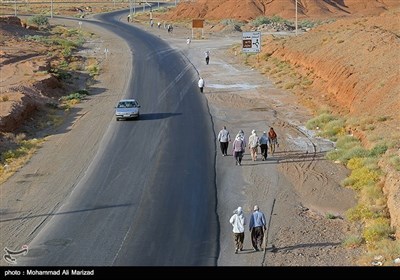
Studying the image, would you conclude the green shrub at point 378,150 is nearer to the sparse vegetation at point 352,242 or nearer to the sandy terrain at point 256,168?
the sandy terrain at point 256,168

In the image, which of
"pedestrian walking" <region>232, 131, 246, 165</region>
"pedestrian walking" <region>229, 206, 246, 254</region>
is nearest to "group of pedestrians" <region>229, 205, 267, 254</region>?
"pedestrian walking" <region>229, 206, 246, 254</region>

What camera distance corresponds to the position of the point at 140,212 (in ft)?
76.2

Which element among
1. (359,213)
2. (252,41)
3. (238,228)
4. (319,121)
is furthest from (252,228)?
(252,41)

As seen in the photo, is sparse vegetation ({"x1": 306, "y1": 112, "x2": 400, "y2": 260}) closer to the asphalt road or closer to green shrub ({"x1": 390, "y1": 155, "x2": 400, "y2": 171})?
green shrub ({"x1": 390, "y1": 155, "x2": 400, "y2": 171})

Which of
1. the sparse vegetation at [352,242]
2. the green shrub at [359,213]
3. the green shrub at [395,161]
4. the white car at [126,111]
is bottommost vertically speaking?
the white car at [126,111]

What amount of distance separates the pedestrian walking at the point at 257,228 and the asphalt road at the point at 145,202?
1.18m

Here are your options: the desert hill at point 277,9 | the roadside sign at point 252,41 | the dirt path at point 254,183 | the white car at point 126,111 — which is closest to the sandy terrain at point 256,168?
the dirt path at point 254,183

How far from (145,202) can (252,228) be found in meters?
5.97

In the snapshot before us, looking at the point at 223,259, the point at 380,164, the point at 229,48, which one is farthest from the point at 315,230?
the point at 229,48

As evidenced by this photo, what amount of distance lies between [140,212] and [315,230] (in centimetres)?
612

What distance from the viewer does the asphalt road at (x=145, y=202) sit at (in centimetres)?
1956

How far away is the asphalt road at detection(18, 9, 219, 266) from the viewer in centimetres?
1956

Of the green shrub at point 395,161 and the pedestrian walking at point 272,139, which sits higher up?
the green shrub at point 395,161
